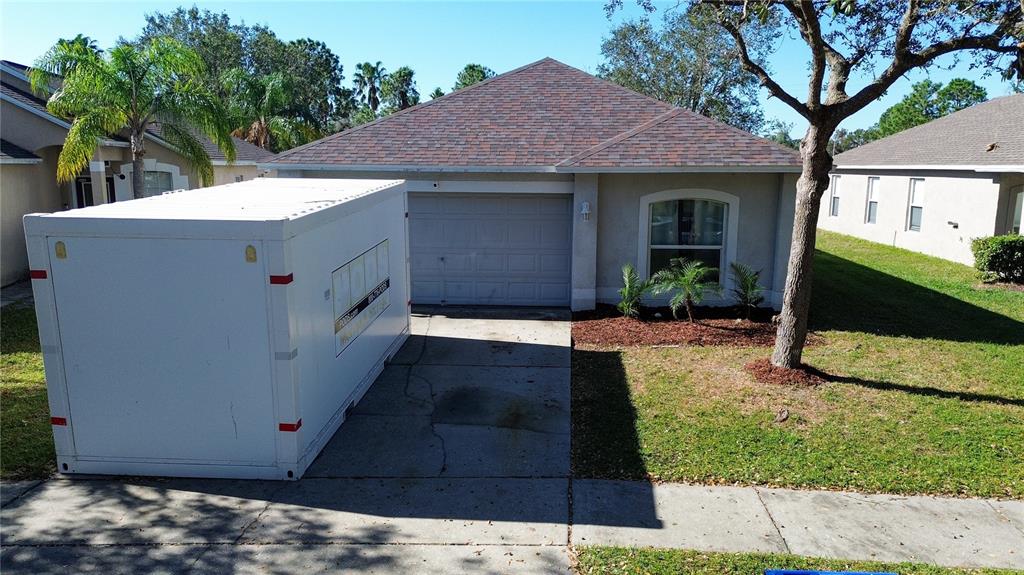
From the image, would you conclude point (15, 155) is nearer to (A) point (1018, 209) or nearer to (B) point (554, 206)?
(B) point (554, 206)

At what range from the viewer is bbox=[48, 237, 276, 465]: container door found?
5.89 m

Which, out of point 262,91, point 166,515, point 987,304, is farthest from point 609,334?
point 262,91

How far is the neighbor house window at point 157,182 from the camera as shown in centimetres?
1859

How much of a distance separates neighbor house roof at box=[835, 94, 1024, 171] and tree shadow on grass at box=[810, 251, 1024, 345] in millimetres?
4340

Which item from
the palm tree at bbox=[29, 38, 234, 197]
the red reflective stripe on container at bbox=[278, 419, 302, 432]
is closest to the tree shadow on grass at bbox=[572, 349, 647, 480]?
the red reflective stripe on container at bbox=[278, 419, 302, 432]

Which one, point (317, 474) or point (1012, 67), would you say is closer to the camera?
point (317, 474)

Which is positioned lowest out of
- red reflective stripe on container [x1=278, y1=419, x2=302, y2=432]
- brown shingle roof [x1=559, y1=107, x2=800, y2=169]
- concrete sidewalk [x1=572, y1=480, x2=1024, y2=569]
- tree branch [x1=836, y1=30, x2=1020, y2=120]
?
concrete sidewalk [x1=572, y1=480, x2=1024, y2=569]

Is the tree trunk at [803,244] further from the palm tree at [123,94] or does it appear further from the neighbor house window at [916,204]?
the neighbor house window at [916,204]

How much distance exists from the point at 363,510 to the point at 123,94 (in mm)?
11703

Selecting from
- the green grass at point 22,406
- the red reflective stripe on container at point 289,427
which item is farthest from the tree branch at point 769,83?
the green grass at point 22,406

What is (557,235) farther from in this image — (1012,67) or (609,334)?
(1012,67)

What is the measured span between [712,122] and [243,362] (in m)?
10.1

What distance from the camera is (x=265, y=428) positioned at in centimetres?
614

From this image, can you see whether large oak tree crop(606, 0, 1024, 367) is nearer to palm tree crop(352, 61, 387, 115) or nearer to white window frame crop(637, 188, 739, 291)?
white window frame crop(637, 188, 739, 291)
